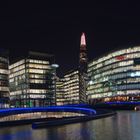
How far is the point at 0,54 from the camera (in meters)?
186

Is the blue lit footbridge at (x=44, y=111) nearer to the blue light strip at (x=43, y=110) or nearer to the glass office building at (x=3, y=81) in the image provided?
the blue light strip at (x=43, y=110)

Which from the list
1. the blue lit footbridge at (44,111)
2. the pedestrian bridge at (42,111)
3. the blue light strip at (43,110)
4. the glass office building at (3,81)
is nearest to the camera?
the blue light strip at (43,110)

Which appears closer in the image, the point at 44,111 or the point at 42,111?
the point at 42,111

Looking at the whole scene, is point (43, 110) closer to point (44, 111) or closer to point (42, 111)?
point (42, 111)

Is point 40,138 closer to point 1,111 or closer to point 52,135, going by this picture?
point 52,135

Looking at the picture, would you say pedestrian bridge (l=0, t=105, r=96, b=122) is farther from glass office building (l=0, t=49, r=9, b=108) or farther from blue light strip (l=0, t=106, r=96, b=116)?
glass office building (l=0, t=49, r=9, b=108)

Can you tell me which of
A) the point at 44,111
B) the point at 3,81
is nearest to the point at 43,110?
the point at 44,111

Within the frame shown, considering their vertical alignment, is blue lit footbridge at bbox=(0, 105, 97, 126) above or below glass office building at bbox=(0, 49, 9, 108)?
below

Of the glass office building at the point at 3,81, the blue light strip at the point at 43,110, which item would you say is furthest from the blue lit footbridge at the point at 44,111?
the glass office building at the point at 3,81

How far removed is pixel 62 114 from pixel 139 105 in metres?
34.9

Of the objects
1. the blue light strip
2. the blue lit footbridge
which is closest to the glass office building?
the blue lit footbridge

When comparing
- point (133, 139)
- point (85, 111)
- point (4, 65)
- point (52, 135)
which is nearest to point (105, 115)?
point (85, 111)

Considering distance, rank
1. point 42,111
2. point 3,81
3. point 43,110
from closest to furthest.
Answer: point 43,110
point 42,111
point 3,81

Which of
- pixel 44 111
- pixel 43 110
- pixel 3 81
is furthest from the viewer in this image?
pixel 3 81
